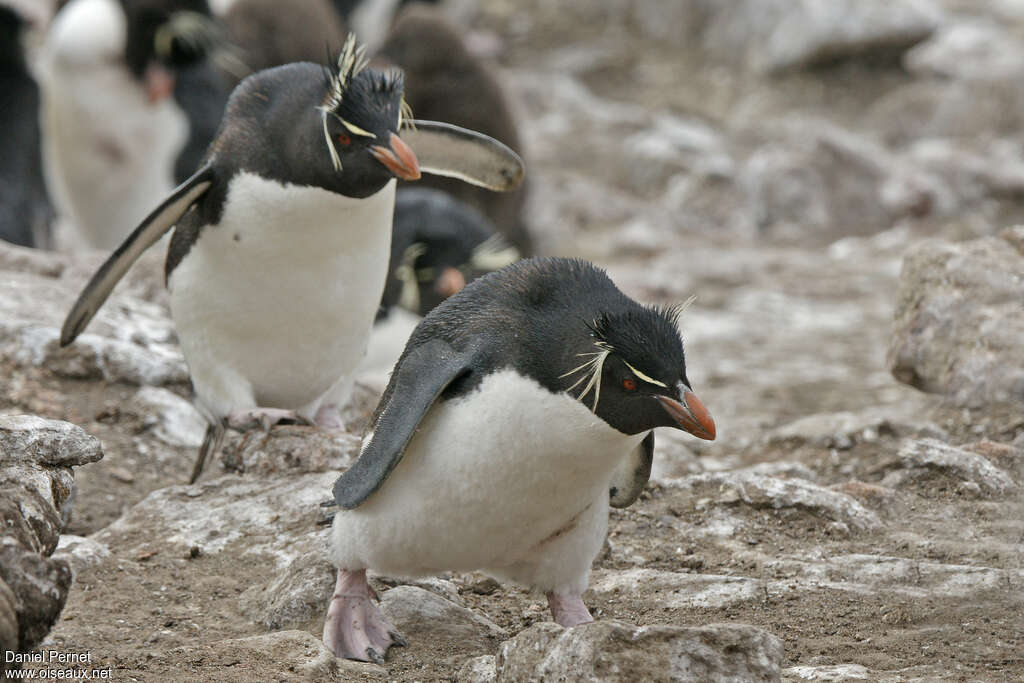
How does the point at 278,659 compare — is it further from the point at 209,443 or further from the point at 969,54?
Result: the point at 969,54

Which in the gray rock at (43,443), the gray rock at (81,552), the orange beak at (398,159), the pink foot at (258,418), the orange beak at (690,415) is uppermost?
the orange beak at (398,159)

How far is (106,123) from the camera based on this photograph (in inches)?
258

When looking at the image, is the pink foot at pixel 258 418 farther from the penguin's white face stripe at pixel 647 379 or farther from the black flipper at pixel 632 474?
the penguin's white face stripe at pixel 647 379

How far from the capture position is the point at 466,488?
2.60 metres

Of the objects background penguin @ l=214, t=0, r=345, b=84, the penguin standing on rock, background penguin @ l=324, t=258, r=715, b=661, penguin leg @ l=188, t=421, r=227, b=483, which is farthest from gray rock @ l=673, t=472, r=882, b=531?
background penguin @ l=214, t=0, r=345, b=84

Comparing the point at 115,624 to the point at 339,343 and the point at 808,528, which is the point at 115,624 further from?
the point at 808,528

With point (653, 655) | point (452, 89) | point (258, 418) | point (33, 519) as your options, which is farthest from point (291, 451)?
point (452, 89)

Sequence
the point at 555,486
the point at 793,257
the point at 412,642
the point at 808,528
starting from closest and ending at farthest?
the point at 555,486, the point at 412,642, the point at 808,528, the point at 793,257

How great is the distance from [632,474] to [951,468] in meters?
1.01

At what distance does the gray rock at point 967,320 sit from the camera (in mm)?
4051

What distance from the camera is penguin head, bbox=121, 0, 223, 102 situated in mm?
6445

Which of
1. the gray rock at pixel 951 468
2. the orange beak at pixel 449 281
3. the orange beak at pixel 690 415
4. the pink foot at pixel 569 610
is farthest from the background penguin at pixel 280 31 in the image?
the orange beak at pixel 690 415

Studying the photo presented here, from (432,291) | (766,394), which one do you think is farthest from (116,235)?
(766,394)

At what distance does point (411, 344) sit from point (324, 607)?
1.92 feet
